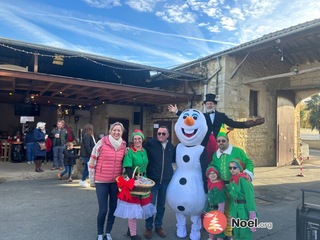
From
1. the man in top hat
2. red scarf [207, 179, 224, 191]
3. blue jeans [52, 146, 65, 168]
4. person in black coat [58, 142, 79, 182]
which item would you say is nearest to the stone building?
blue jeans [52, 146, 65, 168]

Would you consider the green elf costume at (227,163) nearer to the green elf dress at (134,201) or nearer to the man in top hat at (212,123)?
the man in top hat at (212,123)

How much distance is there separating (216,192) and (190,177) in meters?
0.39

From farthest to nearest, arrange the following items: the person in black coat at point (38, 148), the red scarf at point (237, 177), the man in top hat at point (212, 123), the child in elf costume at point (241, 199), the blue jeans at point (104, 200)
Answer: the person in black coat at point (38, 148) < the man in top hat at point (212, 123) < the blue jeans at point (104, 200) < the red scarf at point (237, 177) < the child in elf costume at point (241, 199)

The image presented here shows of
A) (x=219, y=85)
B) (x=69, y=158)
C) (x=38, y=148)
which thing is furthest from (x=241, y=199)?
(x=219, y=85)

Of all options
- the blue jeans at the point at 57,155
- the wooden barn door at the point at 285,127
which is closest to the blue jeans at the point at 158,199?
the blue jeans at the point at 57,155

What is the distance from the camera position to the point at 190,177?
3455 millimetres

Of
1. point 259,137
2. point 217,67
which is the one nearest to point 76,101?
point 217,67

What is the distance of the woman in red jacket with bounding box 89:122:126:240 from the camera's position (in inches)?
127

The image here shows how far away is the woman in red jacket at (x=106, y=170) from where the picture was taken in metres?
3.23

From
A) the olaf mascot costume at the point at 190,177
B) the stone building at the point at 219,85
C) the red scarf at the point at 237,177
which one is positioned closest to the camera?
the red scarf at the point at 237,177

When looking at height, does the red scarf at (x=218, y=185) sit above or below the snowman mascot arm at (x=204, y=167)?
below

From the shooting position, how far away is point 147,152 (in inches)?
142

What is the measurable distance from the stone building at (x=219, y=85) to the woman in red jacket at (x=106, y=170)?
4.85 meters

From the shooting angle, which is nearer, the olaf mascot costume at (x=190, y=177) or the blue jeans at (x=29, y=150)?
the olaf mascot costume at (x=190, y=177)
